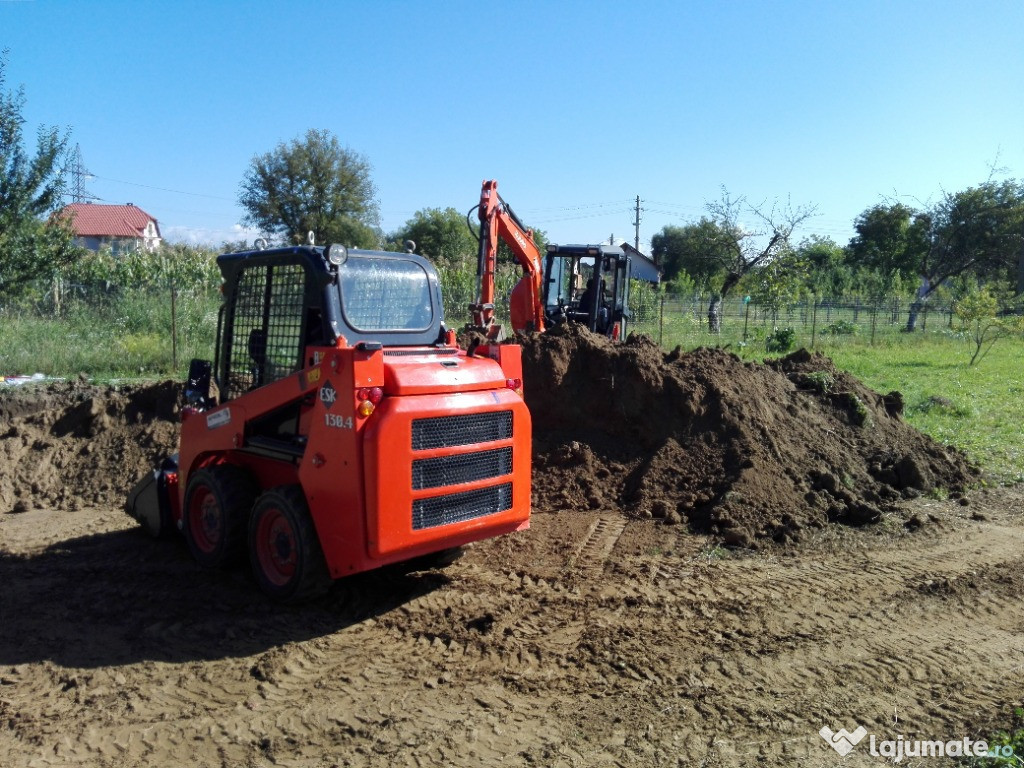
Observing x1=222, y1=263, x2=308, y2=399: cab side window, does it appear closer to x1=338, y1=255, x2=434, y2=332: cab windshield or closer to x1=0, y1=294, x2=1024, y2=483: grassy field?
x1=338, y1=255, x2=434, y2=332: cab windshield

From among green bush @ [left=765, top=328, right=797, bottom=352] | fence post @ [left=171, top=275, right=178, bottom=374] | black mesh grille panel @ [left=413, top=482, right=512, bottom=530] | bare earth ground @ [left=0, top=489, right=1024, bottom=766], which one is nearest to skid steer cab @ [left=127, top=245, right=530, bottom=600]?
black mesh grille panel @ [left=413, top=482, right=512, bottom=530]

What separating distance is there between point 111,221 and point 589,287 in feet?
162

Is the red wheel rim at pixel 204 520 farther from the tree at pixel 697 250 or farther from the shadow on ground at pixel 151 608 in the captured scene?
the tree at pixel 697 250

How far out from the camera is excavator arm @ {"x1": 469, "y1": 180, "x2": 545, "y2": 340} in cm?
1034

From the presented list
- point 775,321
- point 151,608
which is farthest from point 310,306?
point 775,321

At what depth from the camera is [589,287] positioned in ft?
50.1

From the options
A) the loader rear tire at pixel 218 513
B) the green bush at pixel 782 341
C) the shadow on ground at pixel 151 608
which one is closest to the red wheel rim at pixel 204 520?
the loader rear tire at pixel 218 513

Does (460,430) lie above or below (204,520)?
above

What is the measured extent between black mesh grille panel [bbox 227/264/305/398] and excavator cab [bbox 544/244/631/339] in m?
9.46

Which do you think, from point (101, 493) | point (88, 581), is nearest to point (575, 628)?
point (88, 581)

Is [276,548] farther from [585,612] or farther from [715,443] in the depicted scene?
[715,443]

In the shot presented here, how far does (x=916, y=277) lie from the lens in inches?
1673

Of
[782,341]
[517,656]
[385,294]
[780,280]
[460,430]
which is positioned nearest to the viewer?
[517,656]

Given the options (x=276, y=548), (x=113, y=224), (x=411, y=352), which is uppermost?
(x=113, y=224)
